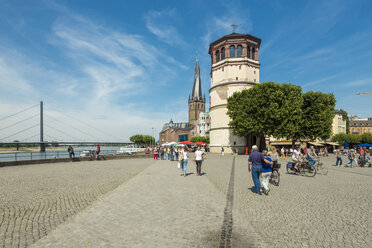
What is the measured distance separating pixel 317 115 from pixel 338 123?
47128 millimetres

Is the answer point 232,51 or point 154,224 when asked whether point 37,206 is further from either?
point 232,51

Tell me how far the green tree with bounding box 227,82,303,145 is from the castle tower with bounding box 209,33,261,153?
7362 millimetres

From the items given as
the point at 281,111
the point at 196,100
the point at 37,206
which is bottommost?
the point at 37,206

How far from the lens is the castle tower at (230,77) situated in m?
43.1

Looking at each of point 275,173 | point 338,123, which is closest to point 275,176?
point 275,173

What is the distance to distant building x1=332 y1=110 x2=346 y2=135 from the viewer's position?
7106cm

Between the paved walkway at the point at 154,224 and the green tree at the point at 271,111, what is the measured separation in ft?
91.7

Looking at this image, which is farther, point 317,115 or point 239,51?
point 239,51

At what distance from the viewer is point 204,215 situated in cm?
573

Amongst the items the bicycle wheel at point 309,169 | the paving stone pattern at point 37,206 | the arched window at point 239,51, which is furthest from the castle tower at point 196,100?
the paving stone pattern at point 37,206

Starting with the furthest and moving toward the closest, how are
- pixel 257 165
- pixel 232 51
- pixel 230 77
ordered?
pixel 232 51
pixel 230 77
pixel 257 165

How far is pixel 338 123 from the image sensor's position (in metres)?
72.7


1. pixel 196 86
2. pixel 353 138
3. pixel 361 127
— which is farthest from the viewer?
pixel 196 86

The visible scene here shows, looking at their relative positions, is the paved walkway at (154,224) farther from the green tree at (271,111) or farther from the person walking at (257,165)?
the green tree at (271,111)
